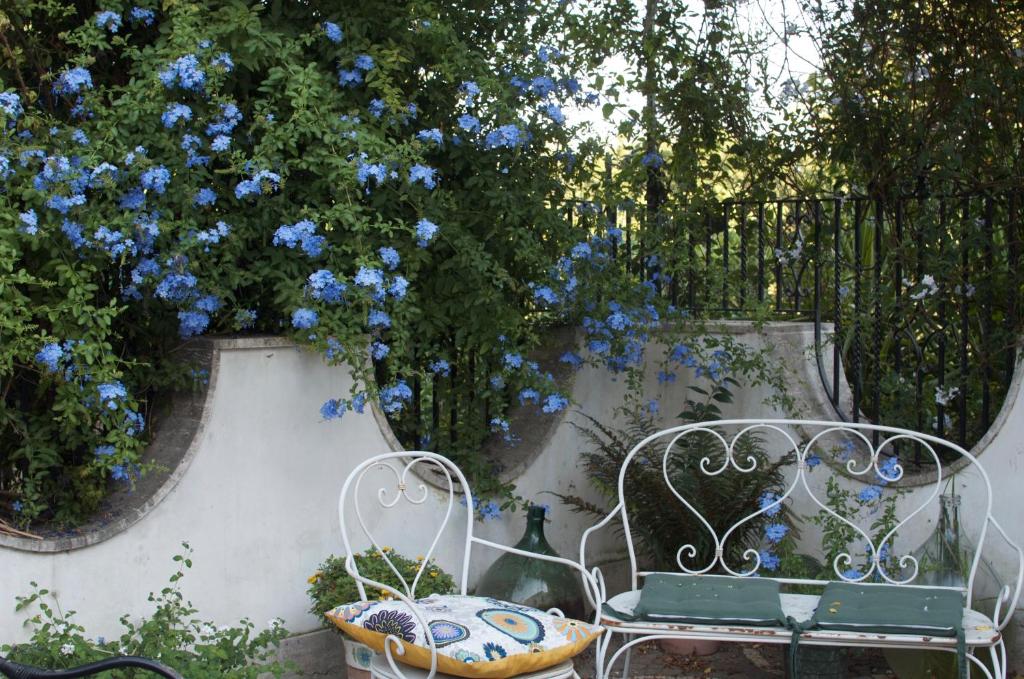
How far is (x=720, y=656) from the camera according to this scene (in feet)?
15.3

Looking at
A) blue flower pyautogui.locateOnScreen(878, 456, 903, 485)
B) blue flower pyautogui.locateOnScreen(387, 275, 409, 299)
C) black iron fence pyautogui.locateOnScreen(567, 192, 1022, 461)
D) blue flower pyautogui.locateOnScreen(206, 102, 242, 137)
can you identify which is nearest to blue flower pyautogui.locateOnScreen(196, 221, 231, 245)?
blue flower pyautogui.locateOnScreen(206, 102, 242, 137)

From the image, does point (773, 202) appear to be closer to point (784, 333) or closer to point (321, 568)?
point (784, 333)

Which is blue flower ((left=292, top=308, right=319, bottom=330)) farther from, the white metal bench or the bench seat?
the bench seat

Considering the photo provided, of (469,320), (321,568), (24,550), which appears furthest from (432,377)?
(24,550)

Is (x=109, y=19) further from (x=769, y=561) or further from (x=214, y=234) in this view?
(x=769, y=561)

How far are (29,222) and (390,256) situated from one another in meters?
1.05

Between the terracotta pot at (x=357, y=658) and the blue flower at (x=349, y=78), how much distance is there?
1.78 metres

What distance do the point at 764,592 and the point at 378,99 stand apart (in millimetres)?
1999

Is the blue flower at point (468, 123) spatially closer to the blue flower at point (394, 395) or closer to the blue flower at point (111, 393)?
the blue flower at point (394, 395)

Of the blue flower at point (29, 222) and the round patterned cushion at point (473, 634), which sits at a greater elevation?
the blue flower at point (29, 222)

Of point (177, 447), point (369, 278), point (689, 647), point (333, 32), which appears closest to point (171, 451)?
point (177, 447)

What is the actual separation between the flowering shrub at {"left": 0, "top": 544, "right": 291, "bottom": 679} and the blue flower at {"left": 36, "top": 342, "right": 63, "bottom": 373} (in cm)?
60

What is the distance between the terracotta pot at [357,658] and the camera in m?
3.77

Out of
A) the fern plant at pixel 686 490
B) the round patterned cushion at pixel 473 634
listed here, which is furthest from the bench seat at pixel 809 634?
the fern plant at pixel 686 490
